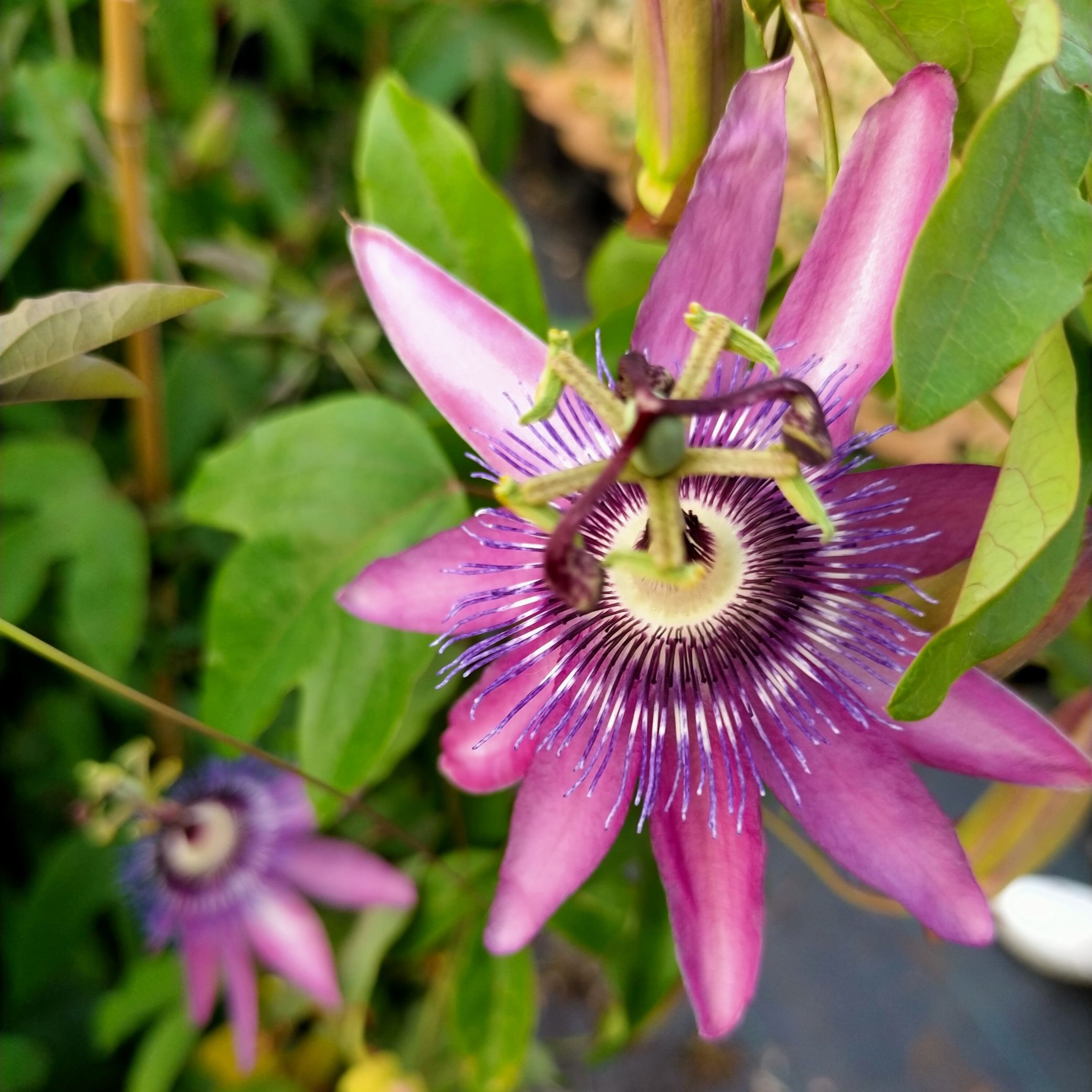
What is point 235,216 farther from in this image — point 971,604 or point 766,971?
point 766,971

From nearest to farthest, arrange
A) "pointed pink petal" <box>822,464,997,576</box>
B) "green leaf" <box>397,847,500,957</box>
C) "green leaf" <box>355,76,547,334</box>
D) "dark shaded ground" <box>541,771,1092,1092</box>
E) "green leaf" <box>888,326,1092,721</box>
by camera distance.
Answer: "green leaf" <box>888,326,1092,721</box>
"pointed pink petal" <box>822,464,997,576</box>
"green leaf" <box>355,76,547,334</box>
"green leaf" <box>397,847,500,957</box>
"dark shaded ground" <box>541,771,1092,1092</box>

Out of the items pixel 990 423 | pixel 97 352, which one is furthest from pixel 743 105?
pixel 990 423

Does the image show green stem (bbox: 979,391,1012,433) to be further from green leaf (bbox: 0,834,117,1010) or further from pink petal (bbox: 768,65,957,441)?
green leaf (bbox: 0,834,117,1010)

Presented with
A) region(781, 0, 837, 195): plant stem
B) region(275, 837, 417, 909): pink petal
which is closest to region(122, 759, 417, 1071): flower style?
region(275, 837, 417, 909): pink petal

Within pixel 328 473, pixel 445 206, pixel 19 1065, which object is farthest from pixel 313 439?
pixel 19 1065

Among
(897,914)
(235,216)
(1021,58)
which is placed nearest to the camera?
(1021,58)

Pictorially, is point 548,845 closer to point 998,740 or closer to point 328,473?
point 998,740
